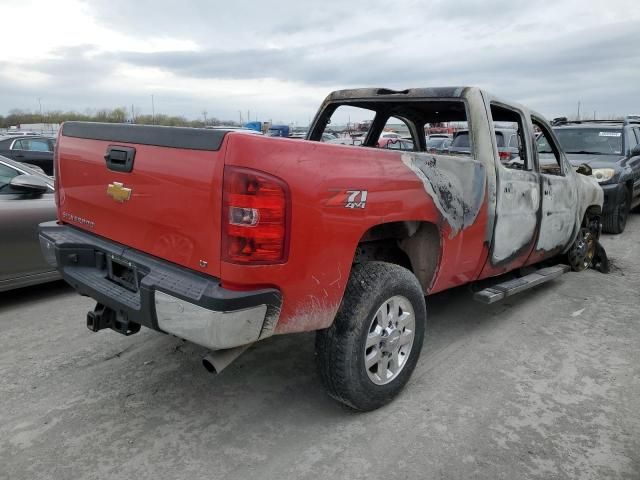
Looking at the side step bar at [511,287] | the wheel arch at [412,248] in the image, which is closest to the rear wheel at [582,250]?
the side step bar at [511,287]

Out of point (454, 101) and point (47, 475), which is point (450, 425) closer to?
point (47, 475)

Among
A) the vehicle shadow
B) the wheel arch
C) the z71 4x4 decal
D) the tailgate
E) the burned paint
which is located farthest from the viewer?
the vehicle shadow

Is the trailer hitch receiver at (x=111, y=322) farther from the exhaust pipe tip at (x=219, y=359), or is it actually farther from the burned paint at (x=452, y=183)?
the burned paint at (x=452, y=183)

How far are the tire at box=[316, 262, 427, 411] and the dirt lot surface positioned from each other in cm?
20

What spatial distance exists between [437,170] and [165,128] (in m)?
1.62

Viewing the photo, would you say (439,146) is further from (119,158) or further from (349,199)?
(119,158)

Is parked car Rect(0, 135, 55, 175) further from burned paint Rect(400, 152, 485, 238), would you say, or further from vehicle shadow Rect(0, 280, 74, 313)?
burned paint Rect(400, 152, 485, 238)

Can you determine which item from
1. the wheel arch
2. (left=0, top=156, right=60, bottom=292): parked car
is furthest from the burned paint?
(left=0, top=156, right=60, bottom=292): parked car

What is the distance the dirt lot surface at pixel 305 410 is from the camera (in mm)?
2486

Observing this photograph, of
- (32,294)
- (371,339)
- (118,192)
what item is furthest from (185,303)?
(32,294)

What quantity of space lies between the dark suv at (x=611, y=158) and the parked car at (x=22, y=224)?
7.70 m

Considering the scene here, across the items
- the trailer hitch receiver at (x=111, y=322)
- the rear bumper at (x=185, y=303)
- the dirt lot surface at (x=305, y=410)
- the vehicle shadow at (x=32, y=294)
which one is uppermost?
the rear bumper at (x=185, y=303)

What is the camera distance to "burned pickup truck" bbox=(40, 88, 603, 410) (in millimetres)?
2193

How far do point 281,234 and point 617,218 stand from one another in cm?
818
